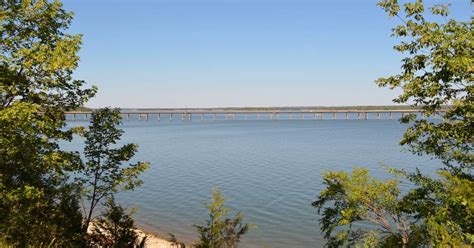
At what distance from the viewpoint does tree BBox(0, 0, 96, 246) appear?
413 inches

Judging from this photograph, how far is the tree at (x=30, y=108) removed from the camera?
10492 millimetres

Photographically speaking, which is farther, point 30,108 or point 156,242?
point 156,242

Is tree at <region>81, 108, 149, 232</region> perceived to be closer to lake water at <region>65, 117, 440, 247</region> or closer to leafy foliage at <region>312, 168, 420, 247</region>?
leafy foliage at <region>312, 168, 420, 247</region>

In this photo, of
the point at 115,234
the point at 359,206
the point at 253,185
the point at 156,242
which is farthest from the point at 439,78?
the point at 253,185

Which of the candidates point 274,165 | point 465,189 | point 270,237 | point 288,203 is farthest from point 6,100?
point 274,165

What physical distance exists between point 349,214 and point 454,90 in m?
6.81

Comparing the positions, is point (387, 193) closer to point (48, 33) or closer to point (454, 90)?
point (454, 90)

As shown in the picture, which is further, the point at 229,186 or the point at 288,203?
the point at 229,186

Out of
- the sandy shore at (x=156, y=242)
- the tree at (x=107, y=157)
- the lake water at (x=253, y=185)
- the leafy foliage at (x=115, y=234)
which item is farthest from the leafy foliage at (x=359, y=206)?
the sandy shore at (x=156, y=242)

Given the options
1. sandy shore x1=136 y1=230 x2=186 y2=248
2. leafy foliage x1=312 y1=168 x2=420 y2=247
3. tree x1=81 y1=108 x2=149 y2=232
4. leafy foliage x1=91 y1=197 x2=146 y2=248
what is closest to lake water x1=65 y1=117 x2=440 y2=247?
sandy shore x1=136 y1=230 x2=186 y2=248

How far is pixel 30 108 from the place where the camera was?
10.0m

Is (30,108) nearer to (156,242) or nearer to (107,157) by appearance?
(107,157)

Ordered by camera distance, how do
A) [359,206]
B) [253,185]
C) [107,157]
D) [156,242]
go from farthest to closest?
1. [253,185]
2. [156,242]
3. [107,157]
4. [359,206]

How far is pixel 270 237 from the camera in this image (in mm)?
28438
